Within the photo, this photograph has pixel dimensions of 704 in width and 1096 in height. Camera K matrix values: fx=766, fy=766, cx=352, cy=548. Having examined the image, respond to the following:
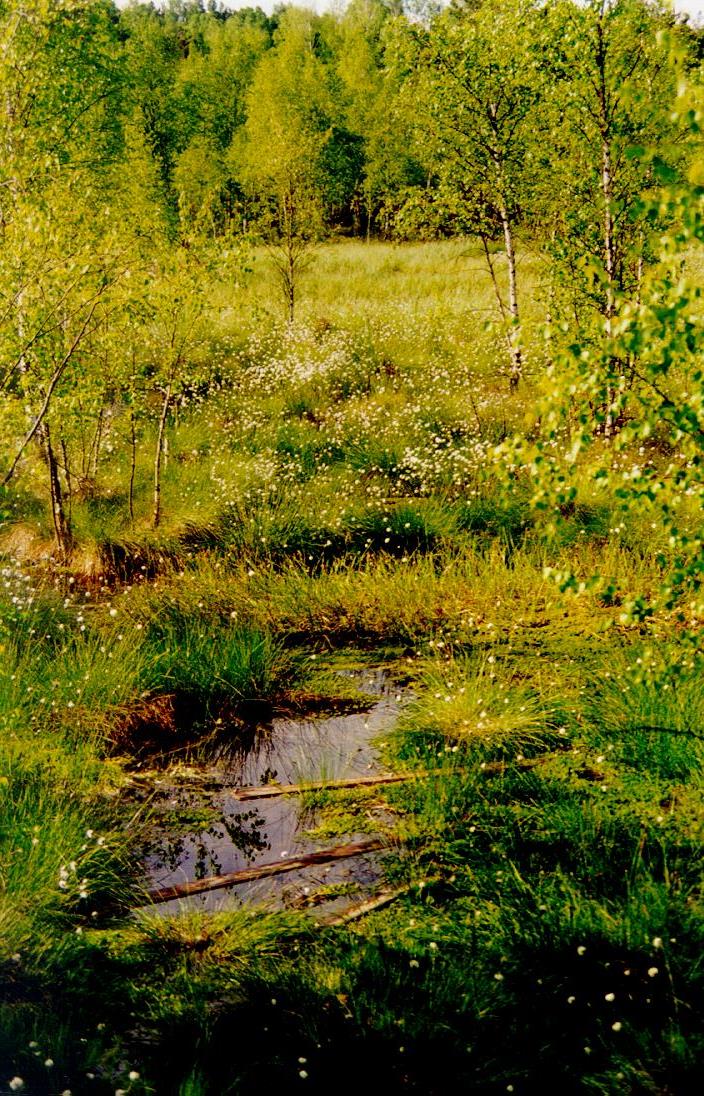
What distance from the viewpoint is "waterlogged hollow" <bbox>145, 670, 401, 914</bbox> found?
17.6 ft

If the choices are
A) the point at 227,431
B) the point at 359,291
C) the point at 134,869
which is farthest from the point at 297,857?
the point at 359,291

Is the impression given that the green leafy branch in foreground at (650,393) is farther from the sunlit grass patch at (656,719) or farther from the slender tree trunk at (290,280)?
the slender tree trunk at (290,280)

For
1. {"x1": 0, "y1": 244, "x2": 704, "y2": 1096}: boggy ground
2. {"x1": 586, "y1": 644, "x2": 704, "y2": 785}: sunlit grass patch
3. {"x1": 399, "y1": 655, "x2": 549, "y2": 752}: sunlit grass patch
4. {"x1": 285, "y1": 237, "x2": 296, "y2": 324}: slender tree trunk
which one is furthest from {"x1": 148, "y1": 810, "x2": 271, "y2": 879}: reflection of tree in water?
{"x1": 285, "y1": 237, "x2": 296, "y2": 324}: slender tree trunk

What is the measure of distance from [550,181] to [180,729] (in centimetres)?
1449

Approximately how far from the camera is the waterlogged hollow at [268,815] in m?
5.36

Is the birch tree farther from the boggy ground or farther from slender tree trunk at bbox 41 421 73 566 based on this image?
slender tree trunk at bbox 41 421 73 566

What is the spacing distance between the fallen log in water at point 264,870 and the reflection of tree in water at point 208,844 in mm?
119

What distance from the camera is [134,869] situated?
5.67m

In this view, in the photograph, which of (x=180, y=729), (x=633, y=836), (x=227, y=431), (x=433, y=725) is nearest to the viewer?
(x=633, y=836)

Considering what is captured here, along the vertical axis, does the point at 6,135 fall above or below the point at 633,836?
above

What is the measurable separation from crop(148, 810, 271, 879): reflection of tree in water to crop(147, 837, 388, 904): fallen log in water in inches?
4.7

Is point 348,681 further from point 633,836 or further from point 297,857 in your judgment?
point 633,836

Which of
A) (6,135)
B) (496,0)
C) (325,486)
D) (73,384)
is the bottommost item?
(325,486)

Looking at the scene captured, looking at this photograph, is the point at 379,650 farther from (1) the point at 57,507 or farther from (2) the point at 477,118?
(2) the point at 477,118
